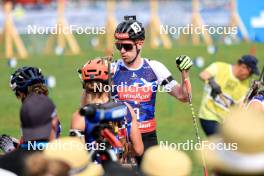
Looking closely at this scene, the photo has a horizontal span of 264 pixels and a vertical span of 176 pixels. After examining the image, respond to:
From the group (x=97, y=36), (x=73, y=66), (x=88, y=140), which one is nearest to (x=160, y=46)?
(x=97, y=36)

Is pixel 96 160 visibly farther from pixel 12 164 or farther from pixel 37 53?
pixel 37 53

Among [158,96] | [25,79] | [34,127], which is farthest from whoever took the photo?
[158,96]

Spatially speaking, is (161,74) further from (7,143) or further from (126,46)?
(7,143)

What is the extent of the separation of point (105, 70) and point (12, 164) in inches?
75.1

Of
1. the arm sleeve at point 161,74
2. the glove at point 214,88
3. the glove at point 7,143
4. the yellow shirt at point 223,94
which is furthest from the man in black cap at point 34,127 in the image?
the yellow shirt at point 223,94

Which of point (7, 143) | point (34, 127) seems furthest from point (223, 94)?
point (34, 127)

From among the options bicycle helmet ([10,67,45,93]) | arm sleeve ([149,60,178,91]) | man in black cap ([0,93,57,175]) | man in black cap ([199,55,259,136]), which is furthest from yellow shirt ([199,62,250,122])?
man in black cap ([0,93,57,175])

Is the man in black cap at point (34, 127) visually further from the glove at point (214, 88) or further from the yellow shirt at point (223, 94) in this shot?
the yellow shirt at point (223, 94)

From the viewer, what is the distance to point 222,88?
12773 mm

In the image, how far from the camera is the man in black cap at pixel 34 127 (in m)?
6.18

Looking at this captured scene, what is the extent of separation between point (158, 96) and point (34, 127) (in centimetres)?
1305

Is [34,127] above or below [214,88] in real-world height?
above

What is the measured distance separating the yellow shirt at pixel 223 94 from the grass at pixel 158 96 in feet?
2.77

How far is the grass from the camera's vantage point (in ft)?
52.4
